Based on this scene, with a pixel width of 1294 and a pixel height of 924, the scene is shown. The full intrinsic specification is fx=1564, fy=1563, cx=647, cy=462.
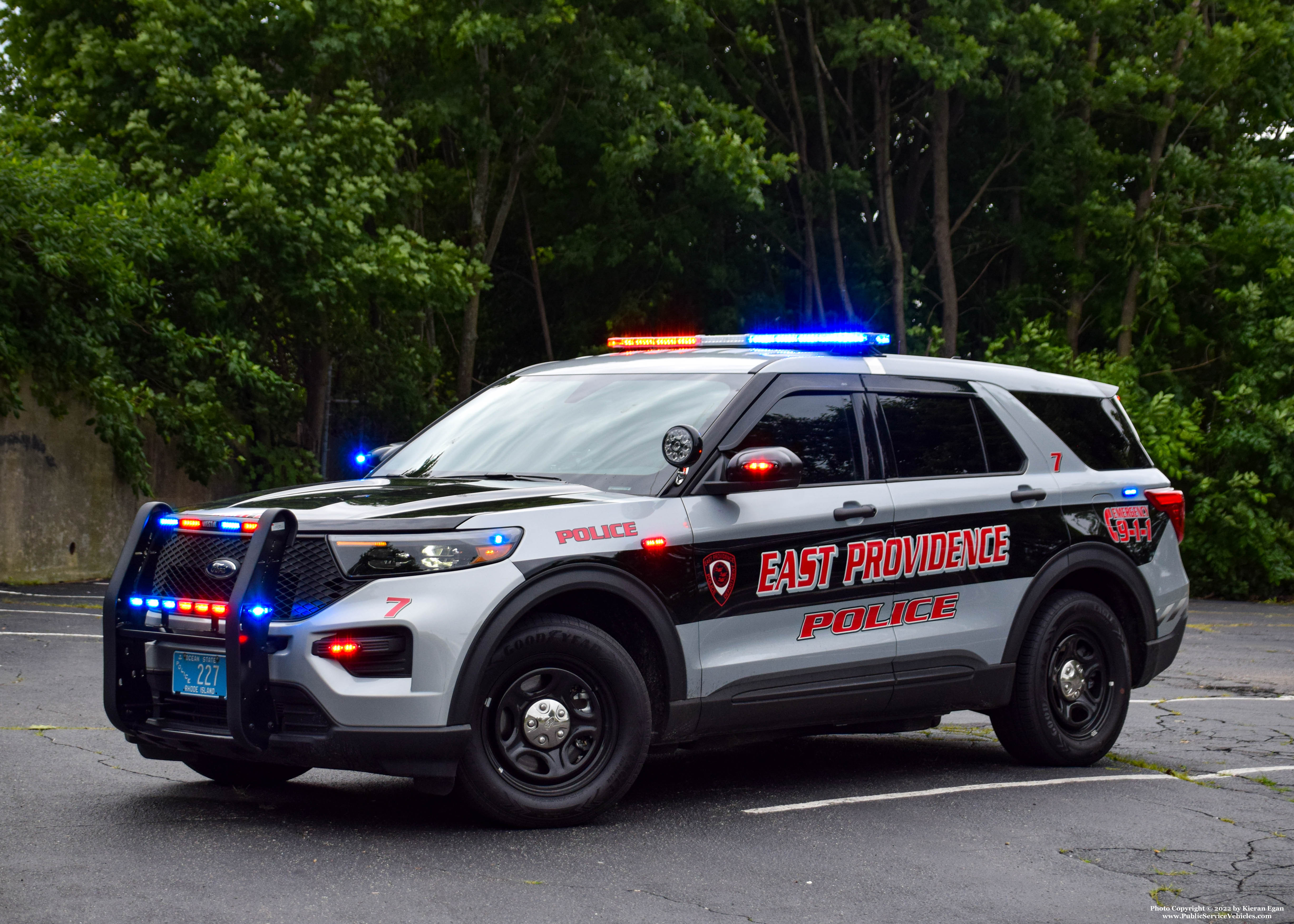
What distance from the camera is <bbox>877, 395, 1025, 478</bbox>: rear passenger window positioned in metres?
7.42

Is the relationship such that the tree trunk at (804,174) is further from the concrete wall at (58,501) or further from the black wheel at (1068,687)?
the black wheel at (1068,687)

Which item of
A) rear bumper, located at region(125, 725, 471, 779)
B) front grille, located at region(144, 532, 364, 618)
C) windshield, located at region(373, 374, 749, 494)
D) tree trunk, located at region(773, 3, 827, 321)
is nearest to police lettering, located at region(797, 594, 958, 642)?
windshield, located at region(373, 374, 749, 494)

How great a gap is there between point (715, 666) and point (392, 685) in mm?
1457

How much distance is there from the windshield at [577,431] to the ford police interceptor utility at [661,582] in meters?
0.02

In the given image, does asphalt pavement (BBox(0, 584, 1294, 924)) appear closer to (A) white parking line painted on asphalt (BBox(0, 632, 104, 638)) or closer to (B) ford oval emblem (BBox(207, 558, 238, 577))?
(B) ford oval emblem (BBox(207, 558, 238, 577))

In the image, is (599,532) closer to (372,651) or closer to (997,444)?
(372,651)

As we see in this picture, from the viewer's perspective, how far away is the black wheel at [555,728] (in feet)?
19.2

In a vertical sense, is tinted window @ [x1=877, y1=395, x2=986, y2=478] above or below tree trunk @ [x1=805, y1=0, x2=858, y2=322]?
below

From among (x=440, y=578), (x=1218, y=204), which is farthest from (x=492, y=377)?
(x=440, y=578)

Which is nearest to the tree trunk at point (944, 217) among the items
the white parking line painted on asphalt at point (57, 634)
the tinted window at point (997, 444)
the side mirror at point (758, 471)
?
the white parking line painted on asphalt at point (57, 634)

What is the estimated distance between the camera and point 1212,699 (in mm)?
11516

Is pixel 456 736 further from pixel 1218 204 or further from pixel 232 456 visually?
pixel 1218 204

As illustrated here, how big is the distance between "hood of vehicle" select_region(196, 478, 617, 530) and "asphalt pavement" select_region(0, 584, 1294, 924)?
47.0 inches

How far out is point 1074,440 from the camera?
830cm
